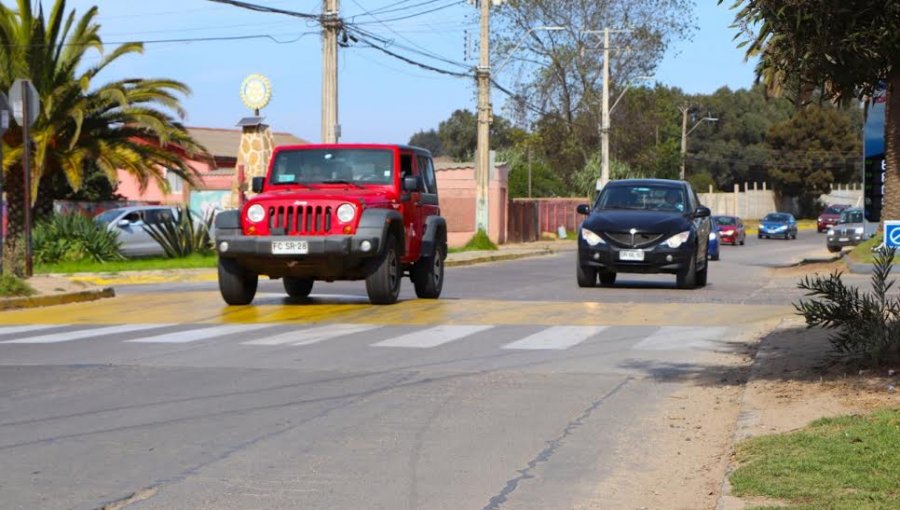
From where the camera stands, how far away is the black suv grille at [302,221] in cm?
1659

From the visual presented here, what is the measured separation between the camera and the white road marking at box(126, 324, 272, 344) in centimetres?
1357

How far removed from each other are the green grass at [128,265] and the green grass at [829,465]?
22216 mm

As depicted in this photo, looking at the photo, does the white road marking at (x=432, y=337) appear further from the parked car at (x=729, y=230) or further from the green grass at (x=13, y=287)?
the parked car at (x=729, y=230)

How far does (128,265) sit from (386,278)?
14.7m

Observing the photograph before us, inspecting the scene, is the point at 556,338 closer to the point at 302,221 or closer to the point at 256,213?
the point at 302,221

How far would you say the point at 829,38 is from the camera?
947 cm

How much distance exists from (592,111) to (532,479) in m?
62.2

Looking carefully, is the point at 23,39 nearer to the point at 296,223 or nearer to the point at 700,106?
the point at 296,223

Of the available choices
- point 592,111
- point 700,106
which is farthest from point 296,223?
point 700,106

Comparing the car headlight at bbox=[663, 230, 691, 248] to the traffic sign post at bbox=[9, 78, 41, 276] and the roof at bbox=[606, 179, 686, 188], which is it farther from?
the traffic sign post at bbox=[9, 78, 41, 276]

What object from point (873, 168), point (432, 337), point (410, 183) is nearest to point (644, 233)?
point (410, 183)

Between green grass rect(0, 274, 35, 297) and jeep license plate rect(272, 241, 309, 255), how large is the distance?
13.4 feet

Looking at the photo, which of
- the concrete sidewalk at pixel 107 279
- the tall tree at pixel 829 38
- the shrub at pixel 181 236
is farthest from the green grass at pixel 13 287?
the shrub at pixel 181 236

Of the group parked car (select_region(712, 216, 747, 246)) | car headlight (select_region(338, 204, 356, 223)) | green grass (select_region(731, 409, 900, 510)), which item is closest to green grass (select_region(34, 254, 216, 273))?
car headlight (select_region(338, 204, 356, 223))
